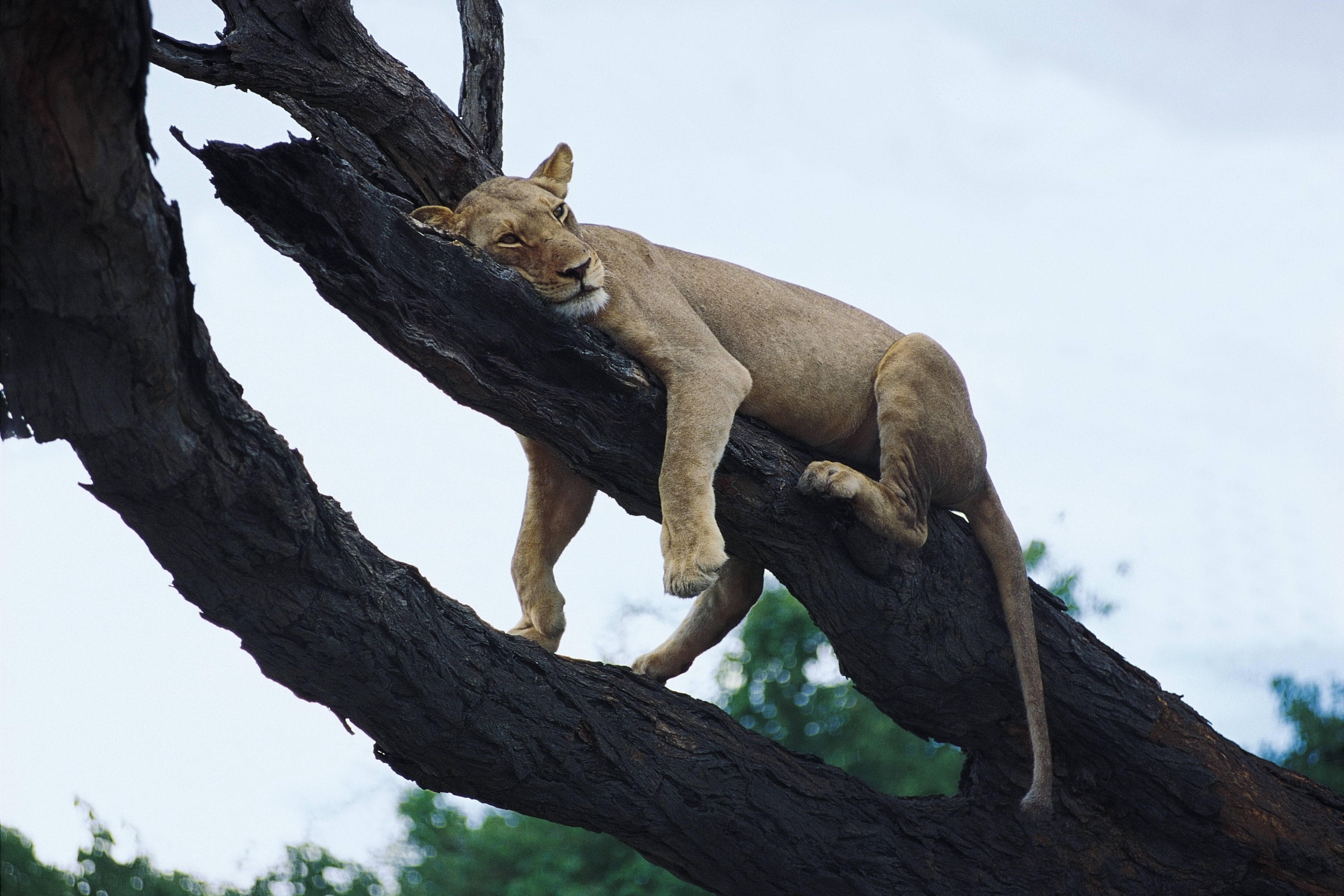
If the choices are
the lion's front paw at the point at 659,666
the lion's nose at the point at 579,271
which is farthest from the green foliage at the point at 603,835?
the lion's nose at the point at 579,271

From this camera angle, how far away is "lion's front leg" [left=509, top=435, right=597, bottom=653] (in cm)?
440

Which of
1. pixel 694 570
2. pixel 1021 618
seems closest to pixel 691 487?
pixel 694 570

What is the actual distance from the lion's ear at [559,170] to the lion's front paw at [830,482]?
1.38m

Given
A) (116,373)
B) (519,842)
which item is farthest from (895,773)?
(116,373)

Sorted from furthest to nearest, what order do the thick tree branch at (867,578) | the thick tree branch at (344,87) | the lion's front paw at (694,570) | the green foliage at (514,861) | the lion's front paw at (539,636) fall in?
the green foliage at (514,861) → the thick tree branch at (344,87) → the lion's front paw at (539,636) → the lion's front paw at (694,570) → the thick tree branch at (867,578)

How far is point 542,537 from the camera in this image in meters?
4.42

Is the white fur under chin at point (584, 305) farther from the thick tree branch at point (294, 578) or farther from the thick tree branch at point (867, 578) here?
the thick tree branch at point (294, 578)

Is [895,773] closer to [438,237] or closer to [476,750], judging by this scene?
[476,750]

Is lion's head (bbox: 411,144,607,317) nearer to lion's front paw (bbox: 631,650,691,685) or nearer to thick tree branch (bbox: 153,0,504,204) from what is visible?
thick tree branch (bbox: 153,0,504,204)

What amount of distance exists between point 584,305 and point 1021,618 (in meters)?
2.06

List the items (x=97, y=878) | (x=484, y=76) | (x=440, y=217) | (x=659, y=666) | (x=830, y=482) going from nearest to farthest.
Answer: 1. (x=440, y=217)
2. (x=830, y=482)
3. (x=659, y=666)
4. (x=484, y=76)
5. (x=97, y=878)

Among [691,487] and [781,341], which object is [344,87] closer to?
[781,341]

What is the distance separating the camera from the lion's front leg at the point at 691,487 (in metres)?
3.56

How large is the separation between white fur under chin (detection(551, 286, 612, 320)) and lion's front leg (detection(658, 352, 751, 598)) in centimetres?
37
